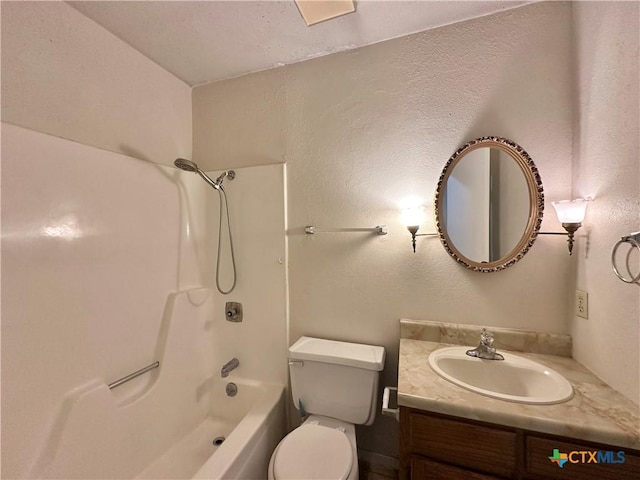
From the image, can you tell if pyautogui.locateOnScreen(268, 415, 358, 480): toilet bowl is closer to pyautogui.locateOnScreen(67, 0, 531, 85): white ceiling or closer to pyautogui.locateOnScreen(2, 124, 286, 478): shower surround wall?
pyautogui.locateOnScreen(2, 124, 286, 478): shower surround wall

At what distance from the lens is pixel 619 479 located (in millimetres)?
753

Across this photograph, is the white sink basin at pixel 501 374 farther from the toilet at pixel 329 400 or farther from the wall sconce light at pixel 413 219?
the wall sconce light at pixel 413 219

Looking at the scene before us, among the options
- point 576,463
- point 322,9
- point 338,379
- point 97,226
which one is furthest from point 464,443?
point 322,9

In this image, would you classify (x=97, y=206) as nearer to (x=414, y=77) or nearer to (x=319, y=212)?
(x=319, y=212)

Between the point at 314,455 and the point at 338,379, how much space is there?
0.33m

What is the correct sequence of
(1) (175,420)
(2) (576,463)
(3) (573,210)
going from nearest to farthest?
(2) (576,463), (3) (573,210), (1) (175,420)

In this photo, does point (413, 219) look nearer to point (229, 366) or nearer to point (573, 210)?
point (573, 210)

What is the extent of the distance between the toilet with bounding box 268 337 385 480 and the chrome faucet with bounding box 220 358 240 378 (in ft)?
1.62

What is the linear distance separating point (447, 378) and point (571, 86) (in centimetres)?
143

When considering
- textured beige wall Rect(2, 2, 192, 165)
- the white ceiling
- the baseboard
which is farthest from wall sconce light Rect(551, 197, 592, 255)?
textured beige wall Rect(2, 2, 192, 165)

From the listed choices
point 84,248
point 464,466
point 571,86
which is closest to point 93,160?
point 84,248

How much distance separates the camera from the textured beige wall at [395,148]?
122 cm

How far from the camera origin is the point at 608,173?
983 mm

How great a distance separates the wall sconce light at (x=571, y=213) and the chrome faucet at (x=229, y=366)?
193 centimetres
